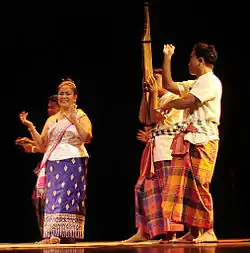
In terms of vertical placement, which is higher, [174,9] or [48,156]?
[174,9]

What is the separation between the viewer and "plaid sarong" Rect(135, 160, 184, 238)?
16.1 ft

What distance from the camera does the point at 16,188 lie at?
737cm

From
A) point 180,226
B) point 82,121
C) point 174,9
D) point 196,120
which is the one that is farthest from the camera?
point 174,9

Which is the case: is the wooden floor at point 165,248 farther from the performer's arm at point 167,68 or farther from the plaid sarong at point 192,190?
the performer's arm at point 167,68

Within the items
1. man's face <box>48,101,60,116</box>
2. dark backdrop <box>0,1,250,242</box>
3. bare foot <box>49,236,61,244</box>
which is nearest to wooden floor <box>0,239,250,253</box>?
bare foot <box>49,236,61,244</box>

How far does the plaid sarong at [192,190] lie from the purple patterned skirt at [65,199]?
112 centimetres

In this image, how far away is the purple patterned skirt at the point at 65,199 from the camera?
522 centimetres

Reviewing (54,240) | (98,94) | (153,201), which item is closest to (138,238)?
(153,201)

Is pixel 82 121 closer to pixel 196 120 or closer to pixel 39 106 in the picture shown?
pixel 196 120

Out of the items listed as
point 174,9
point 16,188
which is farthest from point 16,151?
point 174,9

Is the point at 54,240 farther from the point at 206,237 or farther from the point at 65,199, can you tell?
the point at 206,237

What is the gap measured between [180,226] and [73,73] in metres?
2.95

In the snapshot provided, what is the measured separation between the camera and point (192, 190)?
4.29 metres

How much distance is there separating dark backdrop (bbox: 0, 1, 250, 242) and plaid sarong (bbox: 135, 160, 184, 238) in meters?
2.09
